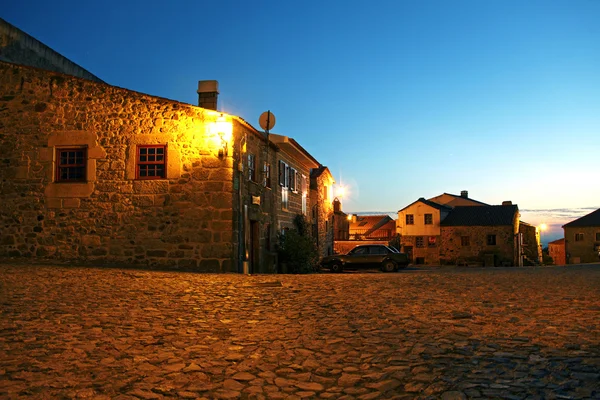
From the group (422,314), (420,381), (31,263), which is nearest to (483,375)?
(420,381)

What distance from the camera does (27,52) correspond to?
18062 mm

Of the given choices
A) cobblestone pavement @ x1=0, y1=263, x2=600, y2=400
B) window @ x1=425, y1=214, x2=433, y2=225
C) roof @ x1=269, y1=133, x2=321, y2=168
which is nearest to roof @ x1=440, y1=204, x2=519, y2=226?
window @ x1=425, y1=214, x2=433, y2=225

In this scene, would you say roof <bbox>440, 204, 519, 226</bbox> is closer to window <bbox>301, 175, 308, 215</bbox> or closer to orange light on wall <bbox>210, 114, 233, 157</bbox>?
window <bbox>301, 175, 308, 215</bbox>

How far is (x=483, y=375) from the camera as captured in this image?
430 centimetres

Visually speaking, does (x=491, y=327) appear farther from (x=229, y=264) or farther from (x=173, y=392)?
(x=229, y=264)

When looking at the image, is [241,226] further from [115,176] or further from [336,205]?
[336,205]

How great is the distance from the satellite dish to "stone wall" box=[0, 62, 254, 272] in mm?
2170

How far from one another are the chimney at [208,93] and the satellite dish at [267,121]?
2.01 meters

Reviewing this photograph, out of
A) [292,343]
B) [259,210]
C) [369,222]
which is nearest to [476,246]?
[369,222]

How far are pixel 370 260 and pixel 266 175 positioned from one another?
22.0 ft

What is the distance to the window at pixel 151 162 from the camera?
589 inches

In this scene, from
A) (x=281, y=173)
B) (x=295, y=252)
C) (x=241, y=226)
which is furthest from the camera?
(x=281, y=173)

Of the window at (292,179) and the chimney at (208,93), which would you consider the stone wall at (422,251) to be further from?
the chimney at (208,93)

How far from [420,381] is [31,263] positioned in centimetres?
1292
